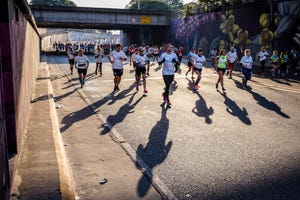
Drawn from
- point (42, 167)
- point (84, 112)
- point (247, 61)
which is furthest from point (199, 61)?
point (42, 167)

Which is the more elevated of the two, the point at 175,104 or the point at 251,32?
the point at 251,32

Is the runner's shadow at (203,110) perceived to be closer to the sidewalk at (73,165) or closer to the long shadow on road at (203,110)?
the long shadow on road at (203,110)

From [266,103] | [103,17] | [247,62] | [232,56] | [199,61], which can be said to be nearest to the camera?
[266,103]

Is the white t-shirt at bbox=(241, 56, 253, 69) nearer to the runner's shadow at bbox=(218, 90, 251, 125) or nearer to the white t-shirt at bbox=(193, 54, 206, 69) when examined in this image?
the white t-shirt at bbox=(193, 54, 206, 69)

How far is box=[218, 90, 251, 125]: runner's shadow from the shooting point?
9.30m

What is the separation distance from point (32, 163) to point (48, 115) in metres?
3.67

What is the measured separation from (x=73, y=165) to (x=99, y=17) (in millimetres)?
43694

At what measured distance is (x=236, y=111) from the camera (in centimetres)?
1032

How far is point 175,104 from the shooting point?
11.5 metres

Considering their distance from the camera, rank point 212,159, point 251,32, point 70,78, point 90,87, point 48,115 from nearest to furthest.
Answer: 1. point 212,159
2. point 48,115
3. point 90,87
4. point 70,78
5. point 251,32

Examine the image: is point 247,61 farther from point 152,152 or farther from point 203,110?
point 152,152

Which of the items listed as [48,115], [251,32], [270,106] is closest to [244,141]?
[270,106]

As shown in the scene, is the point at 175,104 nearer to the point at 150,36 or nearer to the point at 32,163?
the point at 32,163

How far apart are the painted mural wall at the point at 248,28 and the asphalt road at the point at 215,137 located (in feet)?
39.7
